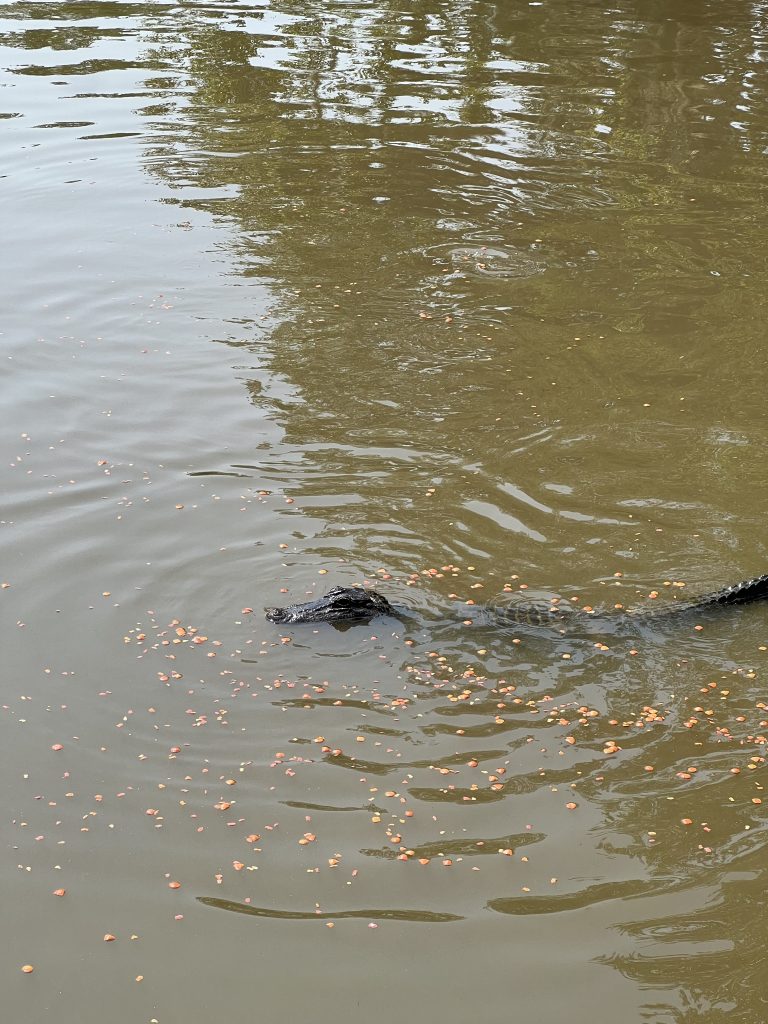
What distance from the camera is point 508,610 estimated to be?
6.75 metres

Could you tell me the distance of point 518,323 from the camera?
10.1 m

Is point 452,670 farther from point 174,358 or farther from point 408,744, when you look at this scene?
point 174,358

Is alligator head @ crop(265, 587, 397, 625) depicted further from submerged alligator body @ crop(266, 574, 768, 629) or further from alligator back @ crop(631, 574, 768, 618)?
alligator back @ crop(631, 574, 768, 618)

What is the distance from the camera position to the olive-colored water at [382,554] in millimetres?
4789

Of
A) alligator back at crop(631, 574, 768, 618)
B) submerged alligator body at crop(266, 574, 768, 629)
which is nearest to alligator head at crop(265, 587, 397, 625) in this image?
submerged alligator body at crop(266, 574, 768, 629)


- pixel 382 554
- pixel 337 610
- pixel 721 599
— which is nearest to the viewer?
pixel 337 610

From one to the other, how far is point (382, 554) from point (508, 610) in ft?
3.19

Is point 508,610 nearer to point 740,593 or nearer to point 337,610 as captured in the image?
point 337,610

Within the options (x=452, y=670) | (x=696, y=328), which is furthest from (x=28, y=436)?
(x=696, y=328)

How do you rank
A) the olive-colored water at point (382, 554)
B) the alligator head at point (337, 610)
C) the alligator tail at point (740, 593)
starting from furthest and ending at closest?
the alligator tail at point (740, 593)
the alligator head at point (337, 610)
the olive-colored water at point (382, 554)

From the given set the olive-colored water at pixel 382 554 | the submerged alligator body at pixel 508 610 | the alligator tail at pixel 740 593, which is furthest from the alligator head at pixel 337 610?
the alligator tail at pixel 740 593

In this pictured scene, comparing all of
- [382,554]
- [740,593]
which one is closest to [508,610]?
[382,554]

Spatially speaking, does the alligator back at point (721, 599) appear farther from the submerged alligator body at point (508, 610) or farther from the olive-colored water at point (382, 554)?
the olive-colored water at point (382, 554)

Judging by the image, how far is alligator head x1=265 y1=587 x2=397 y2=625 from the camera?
6531mm
